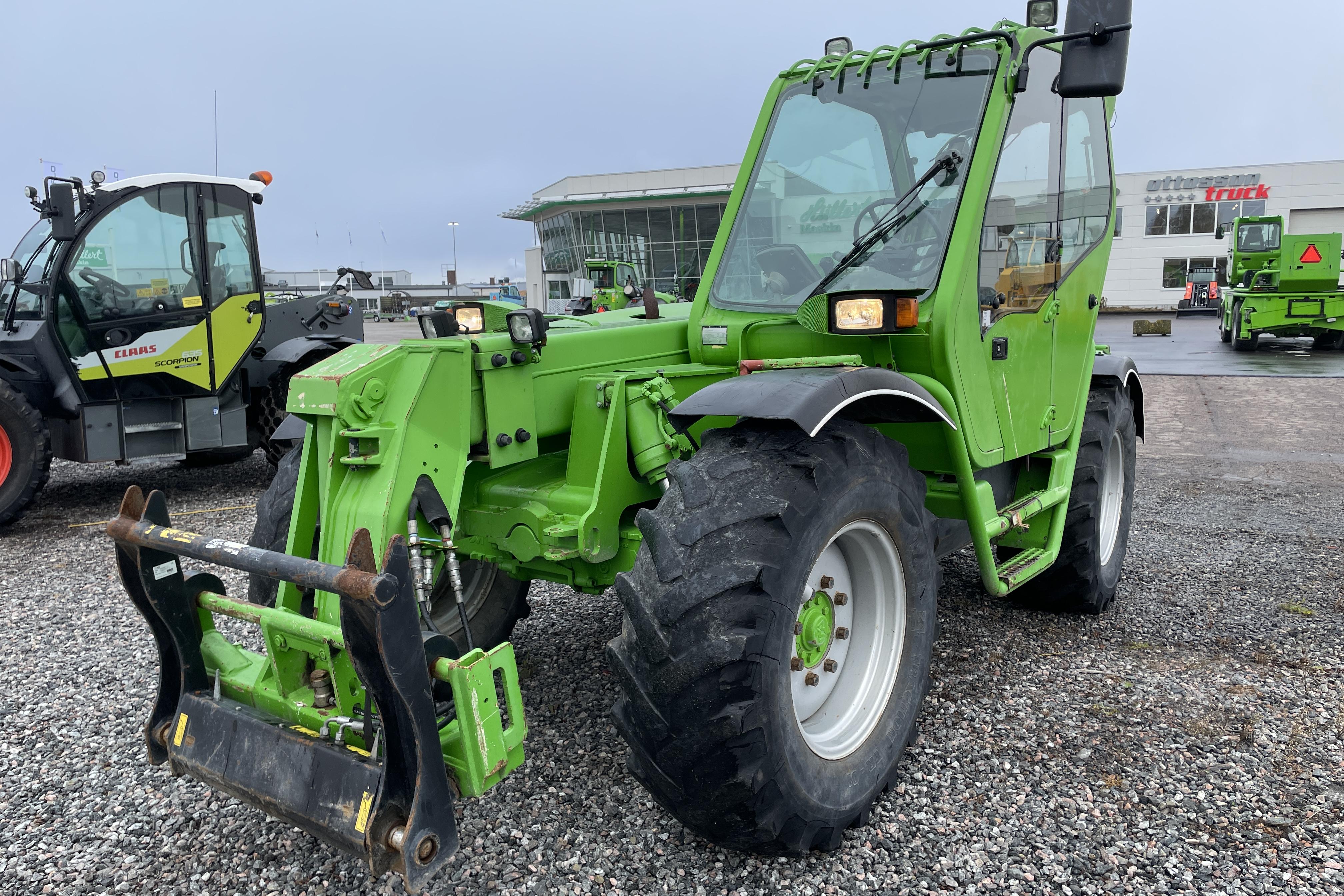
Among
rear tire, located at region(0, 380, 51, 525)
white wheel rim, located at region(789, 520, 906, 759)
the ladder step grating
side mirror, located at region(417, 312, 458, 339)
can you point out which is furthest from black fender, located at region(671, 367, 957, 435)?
the ladder step grating

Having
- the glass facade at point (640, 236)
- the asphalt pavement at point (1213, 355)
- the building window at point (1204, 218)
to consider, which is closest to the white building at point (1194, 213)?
the building window at point (1204, 218)

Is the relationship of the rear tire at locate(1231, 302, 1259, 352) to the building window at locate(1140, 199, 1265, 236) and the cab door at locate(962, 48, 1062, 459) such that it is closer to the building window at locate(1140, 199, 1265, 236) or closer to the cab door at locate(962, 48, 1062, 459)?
the cab door at locate(962, 48, 1062, 459)

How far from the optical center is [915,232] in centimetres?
338

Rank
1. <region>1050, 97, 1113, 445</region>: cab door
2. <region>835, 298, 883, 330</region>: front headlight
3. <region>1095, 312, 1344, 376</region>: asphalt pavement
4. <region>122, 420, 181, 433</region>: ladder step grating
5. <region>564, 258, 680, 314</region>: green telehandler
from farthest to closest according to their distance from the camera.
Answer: <region>564, 258, 680, 314</region>: green telehandler → <region>1095, 312, 1344, 376</region>: asphalt pavement → <region>122, 420, 181, 433</region>: ladder step grating → <region>1050, 97, 1113, 445</region>: cab door → <region>835, 298, 883, 330</region>: front headlight

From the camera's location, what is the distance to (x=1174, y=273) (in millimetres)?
44375

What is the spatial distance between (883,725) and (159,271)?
24.4ft

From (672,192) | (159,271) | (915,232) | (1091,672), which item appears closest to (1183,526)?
(1091,672)

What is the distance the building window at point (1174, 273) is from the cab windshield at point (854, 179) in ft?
155

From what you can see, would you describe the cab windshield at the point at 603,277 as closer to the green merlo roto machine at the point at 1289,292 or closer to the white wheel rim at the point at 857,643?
the green merlo roto machine at the point at 1289,292

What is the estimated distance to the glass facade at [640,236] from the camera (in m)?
46.3

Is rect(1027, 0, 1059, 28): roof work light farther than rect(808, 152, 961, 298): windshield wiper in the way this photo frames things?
Yes

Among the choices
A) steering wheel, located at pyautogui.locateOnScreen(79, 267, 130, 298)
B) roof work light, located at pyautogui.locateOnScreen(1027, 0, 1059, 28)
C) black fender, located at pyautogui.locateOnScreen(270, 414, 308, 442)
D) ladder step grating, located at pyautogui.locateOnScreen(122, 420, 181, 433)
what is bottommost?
ladder step grating, located at pyautogui.locateOnScreen(122, 420, 181, 433)

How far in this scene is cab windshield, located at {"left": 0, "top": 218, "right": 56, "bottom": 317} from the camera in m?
7.58

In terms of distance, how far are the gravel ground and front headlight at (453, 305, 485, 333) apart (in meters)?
1.51
